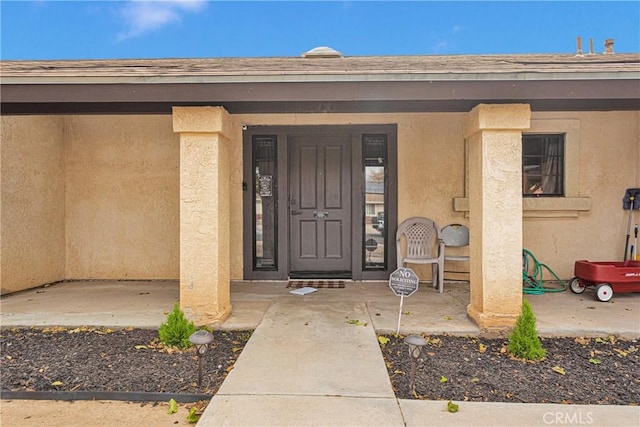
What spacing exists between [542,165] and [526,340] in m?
3.57

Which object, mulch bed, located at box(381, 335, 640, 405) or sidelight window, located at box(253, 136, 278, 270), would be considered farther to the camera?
sidelight window, located at box(253, 136, 278, 270)

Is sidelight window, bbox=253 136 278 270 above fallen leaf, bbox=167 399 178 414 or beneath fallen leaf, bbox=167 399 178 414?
above

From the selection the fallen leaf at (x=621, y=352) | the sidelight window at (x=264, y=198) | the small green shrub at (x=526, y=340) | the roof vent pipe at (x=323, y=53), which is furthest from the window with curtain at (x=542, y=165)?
the sidelight window at (x=264, y=198)

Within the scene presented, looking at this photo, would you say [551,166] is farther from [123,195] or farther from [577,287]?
[123,195]

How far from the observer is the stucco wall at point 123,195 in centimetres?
593

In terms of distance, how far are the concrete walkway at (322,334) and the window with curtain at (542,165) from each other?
63.6 inches

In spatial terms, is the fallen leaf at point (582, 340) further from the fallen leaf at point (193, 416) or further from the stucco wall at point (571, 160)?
the fallen leaf at point (193, 416)

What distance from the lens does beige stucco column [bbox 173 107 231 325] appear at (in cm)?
375

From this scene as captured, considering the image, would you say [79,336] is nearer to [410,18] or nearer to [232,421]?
[232,421]

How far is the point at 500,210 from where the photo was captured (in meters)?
3.67

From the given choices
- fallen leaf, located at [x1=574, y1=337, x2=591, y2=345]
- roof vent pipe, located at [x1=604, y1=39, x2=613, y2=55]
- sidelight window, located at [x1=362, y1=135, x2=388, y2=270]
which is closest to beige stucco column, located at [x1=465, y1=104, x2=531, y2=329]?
fallen leaf, located at [x1=574, y1=337, x2=591, y2=345]

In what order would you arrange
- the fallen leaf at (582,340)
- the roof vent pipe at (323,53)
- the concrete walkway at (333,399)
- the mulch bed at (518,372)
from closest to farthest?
the concrete walkway at (333,399) → the mulch bed at (518,372) → the fallen leaf at (582,340) → the roof vent pipe at (323,53)

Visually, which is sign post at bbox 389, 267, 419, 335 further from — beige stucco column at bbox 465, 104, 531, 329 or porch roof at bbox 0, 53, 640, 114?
porch roof at bbox 0, 53, 640, 114

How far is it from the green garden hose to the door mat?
2592mm
